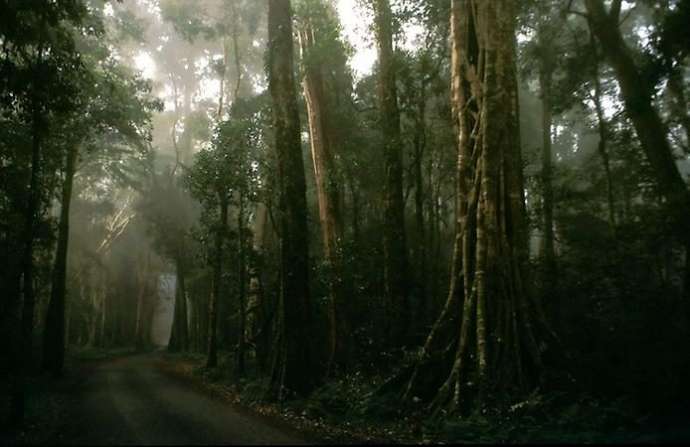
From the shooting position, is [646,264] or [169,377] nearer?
[646,264]

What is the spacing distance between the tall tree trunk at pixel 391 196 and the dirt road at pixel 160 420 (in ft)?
14.4

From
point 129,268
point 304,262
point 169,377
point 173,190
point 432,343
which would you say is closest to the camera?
point 432,343

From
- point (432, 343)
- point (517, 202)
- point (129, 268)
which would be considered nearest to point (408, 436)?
point (432, 343)

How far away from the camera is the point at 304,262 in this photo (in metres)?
12.2

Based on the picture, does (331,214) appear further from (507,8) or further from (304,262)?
(507,8)

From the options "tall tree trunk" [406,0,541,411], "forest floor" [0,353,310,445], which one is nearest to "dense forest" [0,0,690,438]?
"tall tree trunk" [406,0,541,411]

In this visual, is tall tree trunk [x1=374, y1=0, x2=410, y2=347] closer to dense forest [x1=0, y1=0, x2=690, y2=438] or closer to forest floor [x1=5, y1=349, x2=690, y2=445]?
dense forest [x1=0, y1=0, x2=690, y2=438]

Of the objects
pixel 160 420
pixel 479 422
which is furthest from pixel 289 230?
pixel 479 422

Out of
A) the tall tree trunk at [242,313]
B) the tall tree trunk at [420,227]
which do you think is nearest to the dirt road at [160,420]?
the tall tree trunk at [242,313]

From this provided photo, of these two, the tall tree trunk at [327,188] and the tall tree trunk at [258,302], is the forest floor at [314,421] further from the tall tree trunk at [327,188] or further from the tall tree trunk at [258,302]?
the tall tree trunk at [258,302]

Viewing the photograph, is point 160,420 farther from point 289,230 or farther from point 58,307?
point 58,307

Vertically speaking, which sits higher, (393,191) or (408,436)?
(393,191)

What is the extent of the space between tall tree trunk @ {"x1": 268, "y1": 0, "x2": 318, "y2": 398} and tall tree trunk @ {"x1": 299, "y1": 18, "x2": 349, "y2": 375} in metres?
2.51

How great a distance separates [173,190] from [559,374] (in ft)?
103
